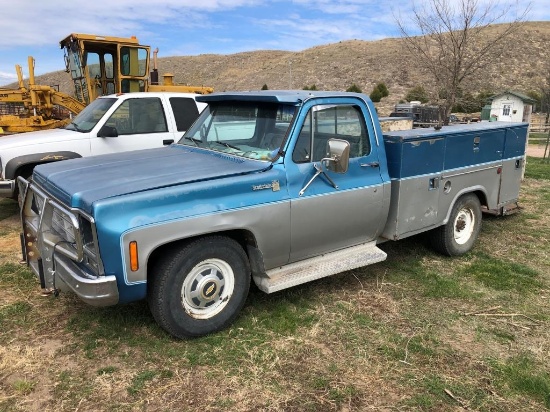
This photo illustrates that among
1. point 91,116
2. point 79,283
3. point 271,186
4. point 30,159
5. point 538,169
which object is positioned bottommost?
point 538,169

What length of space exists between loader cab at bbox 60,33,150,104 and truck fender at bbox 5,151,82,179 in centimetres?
496

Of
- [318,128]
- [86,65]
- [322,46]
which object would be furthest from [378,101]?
[322,46]

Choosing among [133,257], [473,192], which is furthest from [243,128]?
[473,192]

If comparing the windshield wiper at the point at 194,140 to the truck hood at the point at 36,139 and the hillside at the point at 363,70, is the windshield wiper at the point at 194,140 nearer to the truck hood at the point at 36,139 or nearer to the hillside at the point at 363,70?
the truck hood at the point at 36,139

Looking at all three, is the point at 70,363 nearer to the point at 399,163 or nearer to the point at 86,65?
the point at 399,163

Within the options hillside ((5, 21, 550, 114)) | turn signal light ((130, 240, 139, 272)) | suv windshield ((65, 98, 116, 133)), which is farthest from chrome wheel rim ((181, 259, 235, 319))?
hillside ((5, 21, 550, 114))

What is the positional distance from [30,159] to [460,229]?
5.91 meters

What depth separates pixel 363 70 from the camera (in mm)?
52156

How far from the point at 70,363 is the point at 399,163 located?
346 centimetres

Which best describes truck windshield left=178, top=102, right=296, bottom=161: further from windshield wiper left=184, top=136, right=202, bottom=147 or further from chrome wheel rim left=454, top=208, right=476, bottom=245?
chrome wheel rim left=454, top=208, right=476, bottom=245

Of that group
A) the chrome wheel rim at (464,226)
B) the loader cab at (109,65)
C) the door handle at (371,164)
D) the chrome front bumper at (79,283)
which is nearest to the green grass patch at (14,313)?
the chrome front bumper at (79,283)

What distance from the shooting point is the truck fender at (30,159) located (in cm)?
659

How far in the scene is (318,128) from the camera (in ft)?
14.2

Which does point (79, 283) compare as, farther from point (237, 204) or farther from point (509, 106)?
point (509, 106)
